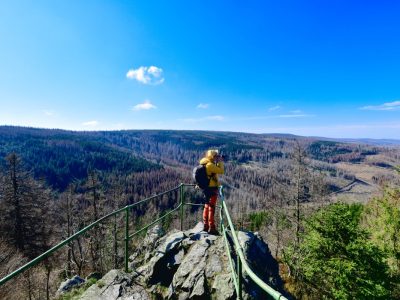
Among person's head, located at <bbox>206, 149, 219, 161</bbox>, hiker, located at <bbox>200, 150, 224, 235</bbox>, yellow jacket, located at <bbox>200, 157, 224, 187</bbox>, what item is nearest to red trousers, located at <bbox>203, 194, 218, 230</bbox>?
hiker, located at <bbox>200, 150, 224, 235</bbox>

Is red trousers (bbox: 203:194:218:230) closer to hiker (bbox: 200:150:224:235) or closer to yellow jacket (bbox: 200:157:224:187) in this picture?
hiker (bbox: 200:150:224:235)

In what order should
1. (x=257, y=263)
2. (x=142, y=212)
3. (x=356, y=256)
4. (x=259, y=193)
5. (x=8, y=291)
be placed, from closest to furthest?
(x=257, y=263) → (x=356, y=256) → (x=8, y=291) → (x=142, y=212) → (x=259, y=193)

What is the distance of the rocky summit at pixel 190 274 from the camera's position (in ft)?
22.3

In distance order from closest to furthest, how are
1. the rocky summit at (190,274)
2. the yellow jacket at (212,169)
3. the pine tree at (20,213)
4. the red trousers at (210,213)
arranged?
the rocky summit at (190,274) < the yellow jacket at (212,169) < the red trousers at (210,213) < the pine tree at (20,213)

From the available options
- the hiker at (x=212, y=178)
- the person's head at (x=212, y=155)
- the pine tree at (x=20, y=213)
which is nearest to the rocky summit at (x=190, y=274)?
the hiker at (x=212, y=178)

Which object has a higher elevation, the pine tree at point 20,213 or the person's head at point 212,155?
the person's head at point 212,155

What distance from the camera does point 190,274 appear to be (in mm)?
7434

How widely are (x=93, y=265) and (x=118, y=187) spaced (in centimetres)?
965

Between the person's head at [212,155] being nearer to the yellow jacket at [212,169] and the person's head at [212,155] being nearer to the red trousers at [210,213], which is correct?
the yellow jacket at [212,169]

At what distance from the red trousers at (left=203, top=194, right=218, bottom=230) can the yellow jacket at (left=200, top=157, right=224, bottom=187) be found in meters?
0.52

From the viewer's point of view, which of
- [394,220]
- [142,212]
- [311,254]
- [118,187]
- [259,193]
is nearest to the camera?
[311,254]

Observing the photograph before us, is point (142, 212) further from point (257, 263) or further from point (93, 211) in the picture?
point (257, 263)

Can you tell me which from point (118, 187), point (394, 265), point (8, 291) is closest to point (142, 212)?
point (118, 187)

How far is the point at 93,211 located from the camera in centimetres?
3194
